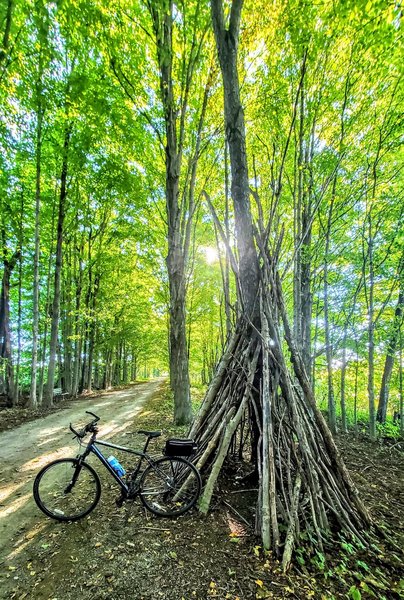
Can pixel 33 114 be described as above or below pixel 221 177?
above

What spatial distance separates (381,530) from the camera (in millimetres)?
3260

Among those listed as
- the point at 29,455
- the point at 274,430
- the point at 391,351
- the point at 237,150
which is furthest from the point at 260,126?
the point at 29,455

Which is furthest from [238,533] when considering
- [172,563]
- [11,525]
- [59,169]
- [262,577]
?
[59,169]

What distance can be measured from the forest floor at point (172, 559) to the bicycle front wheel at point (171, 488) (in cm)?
13

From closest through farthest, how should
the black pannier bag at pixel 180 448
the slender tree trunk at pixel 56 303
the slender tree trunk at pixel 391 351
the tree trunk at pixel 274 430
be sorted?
1. the tree trunk at pixel 274 430
2. the black pannier bag at pixel 180 448
3. the slender tree trunk at pixel 391 351
4. the slender tree trunk at pixel 56 303

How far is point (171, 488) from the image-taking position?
136 inches

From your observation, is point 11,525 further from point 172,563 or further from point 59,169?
point 59,169

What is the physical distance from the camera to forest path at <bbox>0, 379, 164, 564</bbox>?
9.97 feet

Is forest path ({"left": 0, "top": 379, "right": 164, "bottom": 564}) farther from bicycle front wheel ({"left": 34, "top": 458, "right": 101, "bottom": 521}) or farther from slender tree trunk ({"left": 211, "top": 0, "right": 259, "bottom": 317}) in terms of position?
slender tree trunk ({"left": 211, "top": 0, "right": 259, "bottom": 317})

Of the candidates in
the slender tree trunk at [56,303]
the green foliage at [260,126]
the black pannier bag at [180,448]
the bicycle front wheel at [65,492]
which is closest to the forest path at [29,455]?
the bicycle front wheel at [65,492]

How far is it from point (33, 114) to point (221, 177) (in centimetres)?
624

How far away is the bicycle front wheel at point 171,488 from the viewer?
3279 mm

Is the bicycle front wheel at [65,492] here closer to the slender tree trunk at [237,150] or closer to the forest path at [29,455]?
the forest path at [29,455]

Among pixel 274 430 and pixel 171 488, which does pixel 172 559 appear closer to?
pixel 171 488
